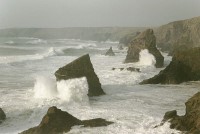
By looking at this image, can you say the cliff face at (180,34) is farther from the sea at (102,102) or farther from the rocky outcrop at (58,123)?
the rocky outcrop at (58,123)

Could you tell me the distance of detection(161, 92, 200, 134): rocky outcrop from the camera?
15.3 meters

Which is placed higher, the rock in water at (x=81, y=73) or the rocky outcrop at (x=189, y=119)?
the rock in water at (x=81, y=73)

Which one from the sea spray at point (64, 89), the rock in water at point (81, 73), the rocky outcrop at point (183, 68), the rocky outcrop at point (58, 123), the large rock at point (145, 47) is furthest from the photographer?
the large rock at point (145, 47)

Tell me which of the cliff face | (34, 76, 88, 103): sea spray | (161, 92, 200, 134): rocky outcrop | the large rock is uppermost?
the cliff face

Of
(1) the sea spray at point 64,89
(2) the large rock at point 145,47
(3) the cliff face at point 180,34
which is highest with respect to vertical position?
(3) the cliff face at point 180,34

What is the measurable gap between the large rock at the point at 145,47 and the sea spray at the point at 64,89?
59.9ft

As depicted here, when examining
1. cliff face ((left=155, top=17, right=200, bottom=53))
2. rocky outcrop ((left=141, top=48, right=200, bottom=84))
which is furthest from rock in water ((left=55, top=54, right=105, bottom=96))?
cliff face ((left=155, top=17, right=200, bottom=53))

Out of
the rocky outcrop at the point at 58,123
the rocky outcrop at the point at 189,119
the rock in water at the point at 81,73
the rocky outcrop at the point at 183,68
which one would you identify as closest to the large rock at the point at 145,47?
the rocky outcrop at the point at 183,68

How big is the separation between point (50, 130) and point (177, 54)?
57.0 feet

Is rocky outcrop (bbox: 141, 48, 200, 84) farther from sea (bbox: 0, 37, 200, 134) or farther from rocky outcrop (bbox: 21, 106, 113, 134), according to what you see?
rocky outcrop (bbox: 21, 106, 113, 134)

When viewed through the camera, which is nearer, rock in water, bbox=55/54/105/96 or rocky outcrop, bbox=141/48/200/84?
rock in water, bbox=55/54/105/96

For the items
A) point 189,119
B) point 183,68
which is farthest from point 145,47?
point 189,119

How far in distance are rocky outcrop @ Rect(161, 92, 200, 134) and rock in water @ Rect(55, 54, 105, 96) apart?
344 inches

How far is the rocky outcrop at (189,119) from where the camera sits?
50.3 feet
